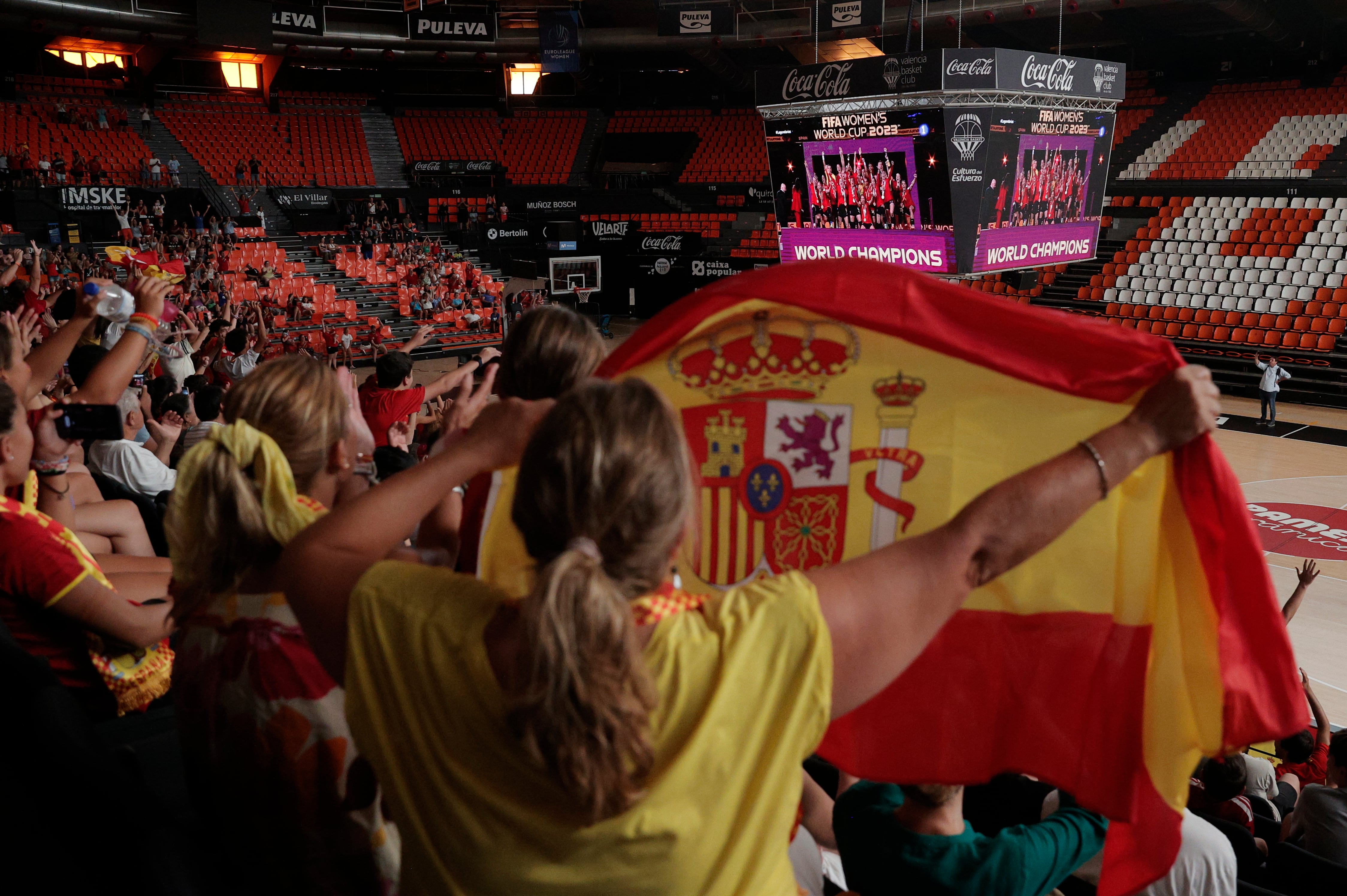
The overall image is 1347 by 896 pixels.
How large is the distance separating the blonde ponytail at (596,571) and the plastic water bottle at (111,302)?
8.27ft

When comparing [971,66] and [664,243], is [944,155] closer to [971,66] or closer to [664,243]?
[971,66]

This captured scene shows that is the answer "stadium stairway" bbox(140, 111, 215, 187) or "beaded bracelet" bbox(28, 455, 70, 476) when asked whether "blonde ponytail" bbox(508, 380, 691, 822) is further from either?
"stadium stairway" bbox(140, 111, 215, 187)

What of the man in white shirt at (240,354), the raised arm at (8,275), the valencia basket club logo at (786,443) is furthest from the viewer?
the man in white shirt at (240,354)

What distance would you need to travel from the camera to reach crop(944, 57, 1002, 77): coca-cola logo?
760cm

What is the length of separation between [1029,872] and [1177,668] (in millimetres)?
451

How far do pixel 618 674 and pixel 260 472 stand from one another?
0.91m

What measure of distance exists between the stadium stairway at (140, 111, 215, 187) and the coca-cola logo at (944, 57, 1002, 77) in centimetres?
1865

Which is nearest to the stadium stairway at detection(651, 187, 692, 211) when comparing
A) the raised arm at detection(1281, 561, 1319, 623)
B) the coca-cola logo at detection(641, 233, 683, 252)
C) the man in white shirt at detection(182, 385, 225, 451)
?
the coca-cola logo at detection(641, 233, 683, 252)

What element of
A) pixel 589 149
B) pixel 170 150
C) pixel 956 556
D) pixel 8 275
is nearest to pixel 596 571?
pixel 956 556

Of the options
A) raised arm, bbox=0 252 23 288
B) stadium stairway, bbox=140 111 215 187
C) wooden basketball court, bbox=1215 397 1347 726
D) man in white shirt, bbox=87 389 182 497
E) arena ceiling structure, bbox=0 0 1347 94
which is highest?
arena ceiling structure, bbox=0 0 1347 94

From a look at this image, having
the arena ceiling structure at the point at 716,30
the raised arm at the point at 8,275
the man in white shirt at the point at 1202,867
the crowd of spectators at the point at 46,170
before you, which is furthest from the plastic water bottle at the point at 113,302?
the crowd of spectators at the point at 46,170

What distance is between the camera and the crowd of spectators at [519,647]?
104cm

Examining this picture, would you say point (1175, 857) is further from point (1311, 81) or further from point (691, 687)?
point (1311, 81)

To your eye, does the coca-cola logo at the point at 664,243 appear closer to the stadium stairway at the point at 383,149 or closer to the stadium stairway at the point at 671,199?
the stadium stairway at the point at 671,199
